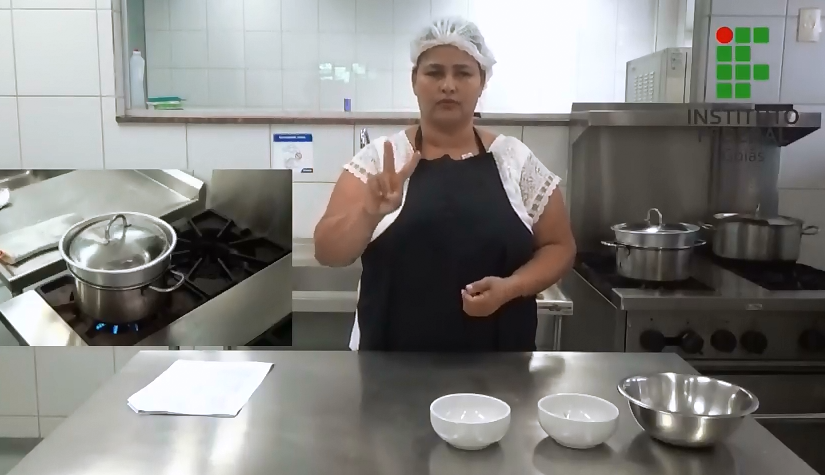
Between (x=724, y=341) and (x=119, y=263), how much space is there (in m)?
1.68

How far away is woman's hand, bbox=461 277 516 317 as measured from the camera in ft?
3.83

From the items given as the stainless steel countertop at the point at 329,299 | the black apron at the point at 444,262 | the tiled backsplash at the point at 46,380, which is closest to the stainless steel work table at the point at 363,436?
the black apron at the point at 444,262

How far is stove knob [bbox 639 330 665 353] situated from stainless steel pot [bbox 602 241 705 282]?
6.9 inches

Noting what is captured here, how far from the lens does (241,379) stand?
43.2 inches

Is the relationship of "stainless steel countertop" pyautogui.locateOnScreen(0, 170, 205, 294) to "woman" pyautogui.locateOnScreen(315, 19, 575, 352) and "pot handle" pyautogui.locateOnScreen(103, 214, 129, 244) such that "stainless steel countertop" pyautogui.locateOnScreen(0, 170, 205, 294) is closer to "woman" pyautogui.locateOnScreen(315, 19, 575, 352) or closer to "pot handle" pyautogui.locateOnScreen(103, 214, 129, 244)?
"pot handle" pyautogui.locateOnScreen(103, 214, 129, 244)

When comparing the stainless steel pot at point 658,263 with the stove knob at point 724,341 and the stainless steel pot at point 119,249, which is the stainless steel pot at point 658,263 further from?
the stainless steel pot at point 119,249

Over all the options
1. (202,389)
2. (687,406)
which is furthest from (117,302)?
(687,406)

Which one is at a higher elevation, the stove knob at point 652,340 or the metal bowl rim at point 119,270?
the metal bowl rim at point 119,270

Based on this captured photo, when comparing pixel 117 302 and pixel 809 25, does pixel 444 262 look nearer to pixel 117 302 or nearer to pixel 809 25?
pixel 117 302

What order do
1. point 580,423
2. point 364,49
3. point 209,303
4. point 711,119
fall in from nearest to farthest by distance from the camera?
1. point 580,423
2. point 711,119
3. point 209,303
4. point 364,49

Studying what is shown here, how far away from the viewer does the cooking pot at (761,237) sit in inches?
75.1

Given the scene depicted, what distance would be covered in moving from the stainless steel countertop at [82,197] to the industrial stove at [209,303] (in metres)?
0.08

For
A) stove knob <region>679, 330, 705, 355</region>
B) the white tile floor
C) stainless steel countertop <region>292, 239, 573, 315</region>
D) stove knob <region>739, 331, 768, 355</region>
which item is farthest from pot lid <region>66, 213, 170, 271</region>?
stove knob <region>739, 331, 768, 355</region>

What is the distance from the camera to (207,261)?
2.12 meters
